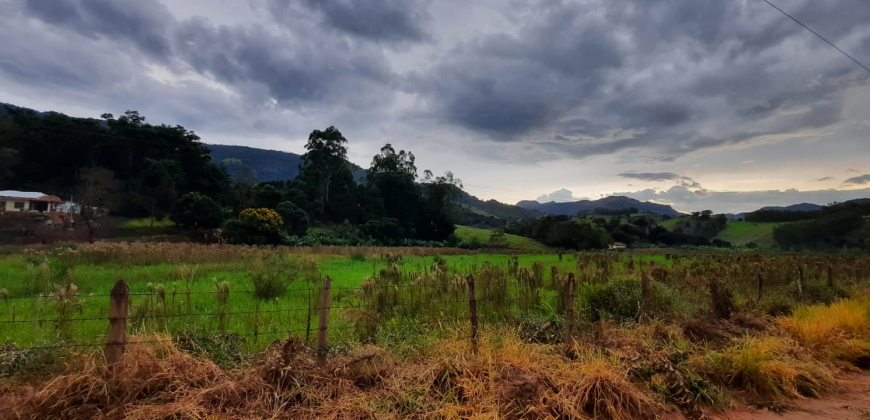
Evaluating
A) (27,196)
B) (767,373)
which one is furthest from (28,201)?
(767,373)

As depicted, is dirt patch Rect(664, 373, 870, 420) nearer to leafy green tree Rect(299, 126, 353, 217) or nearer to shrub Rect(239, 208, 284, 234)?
shrub Rect(239, 208, 284, 234)

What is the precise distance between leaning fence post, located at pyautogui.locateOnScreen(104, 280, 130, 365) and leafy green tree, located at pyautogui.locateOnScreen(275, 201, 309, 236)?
40298 millimetres

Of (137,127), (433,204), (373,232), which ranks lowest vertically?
A: (373,232)

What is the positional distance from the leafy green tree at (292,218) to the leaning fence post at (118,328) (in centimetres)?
4030

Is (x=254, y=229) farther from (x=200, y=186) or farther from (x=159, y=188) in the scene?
(x=200, y=186)

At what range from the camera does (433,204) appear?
214 ft

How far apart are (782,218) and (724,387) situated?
98.3m

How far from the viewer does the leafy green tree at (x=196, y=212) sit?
40688 mm

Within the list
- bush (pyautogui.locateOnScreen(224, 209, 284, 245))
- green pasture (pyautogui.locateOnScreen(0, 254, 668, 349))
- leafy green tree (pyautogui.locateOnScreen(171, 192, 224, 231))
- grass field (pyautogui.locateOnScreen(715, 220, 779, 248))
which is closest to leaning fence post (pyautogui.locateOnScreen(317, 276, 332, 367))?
green pasture (pyautogui.locateOnScreen(0, 254, 668, 349))

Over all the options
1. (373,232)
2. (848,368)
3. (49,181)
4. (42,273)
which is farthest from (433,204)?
(848,368)

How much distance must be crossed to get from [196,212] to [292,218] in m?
8.79

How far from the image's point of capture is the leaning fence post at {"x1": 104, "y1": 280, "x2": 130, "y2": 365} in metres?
4.00

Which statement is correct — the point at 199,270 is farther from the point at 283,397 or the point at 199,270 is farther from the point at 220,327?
the point at 283,397

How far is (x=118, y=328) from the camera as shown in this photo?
4051 mm
